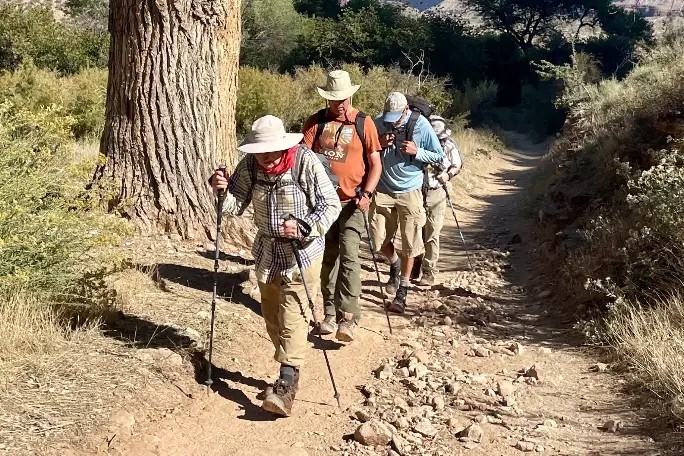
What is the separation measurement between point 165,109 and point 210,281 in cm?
172

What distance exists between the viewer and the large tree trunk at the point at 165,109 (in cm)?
663

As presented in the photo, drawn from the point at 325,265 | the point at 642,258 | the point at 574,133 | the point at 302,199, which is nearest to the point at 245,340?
the point at 325,265

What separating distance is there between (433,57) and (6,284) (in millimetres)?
30555

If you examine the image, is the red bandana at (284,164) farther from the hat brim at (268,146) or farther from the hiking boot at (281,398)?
the hiking boot at (281,398)

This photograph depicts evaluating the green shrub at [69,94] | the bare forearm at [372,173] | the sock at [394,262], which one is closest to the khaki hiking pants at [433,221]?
the sock at [394,262]

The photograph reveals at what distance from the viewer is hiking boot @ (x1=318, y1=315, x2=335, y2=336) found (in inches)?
223

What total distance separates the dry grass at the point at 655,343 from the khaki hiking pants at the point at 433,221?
2305mm

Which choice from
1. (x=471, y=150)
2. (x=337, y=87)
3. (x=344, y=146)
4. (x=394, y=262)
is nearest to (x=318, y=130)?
(x=344, y=146)

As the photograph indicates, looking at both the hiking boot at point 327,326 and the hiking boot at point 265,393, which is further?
the hiking boot at point 327,326

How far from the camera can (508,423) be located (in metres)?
4.44

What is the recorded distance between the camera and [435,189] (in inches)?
300

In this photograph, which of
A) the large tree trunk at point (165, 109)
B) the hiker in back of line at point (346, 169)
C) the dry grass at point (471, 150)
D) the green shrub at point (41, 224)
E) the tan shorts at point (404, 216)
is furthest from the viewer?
the dry grass at point (471, 150)

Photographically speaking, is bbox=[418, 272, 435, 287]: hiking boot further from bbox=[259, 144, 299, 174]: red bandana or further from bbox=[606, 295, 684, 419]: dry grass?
bbox=[259, 144, 299, 174]: red bandana

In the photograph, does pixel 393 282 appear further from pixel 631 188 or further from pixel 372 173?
pixel 631 188
